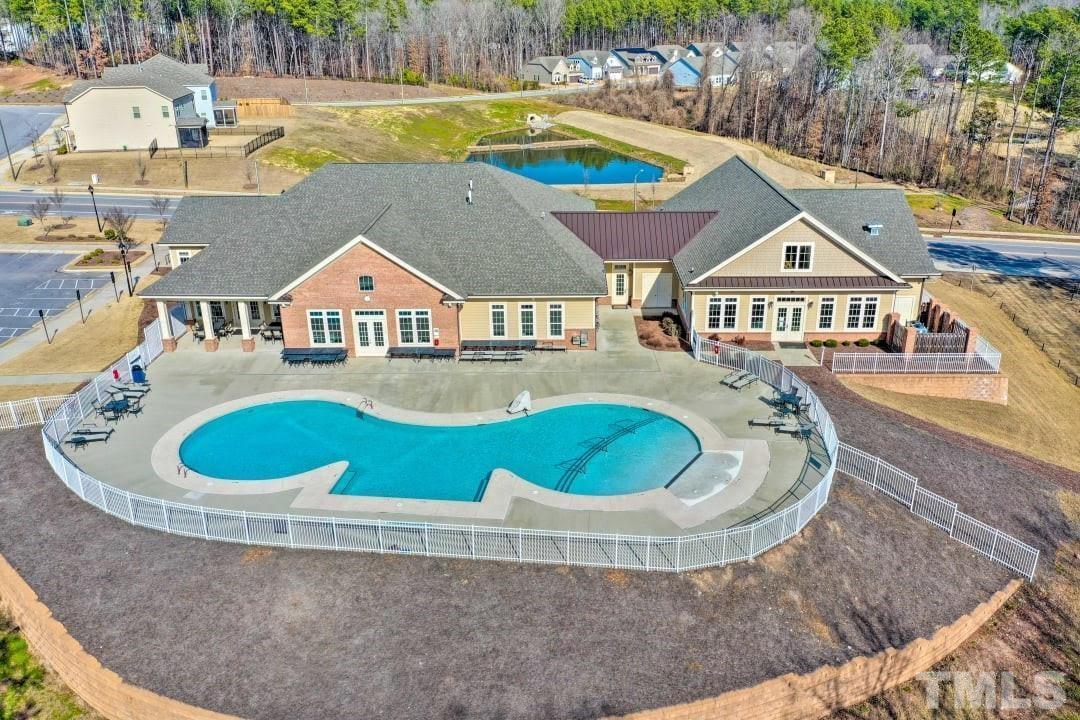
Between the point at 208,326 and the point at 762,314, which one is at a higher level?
the point at 208,326

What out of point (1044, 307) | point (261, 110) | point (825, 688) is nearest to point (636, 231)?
point (1044, 307)

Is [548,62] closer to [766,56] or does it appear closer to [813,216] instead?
[766,56]

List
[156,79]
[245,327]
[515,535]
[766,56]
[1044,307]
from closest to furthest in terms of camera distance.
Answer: [515,535] < [245,327] < [1044,307] < [156,79] < [766,56]

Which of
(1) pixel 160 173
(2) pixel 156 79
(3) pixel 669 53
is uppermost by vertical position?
(3) pixel 669 53

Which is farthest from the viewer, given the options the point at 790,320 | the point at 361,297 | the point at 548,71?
the point at 548,71

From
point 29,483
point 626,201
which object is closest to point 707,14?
point 626,201

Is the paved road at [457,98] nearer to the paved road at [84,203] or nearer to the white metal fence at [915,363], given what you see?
the paved road at [84,203]
